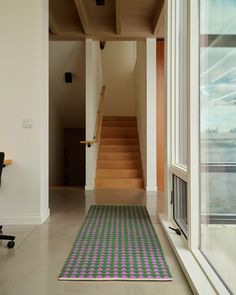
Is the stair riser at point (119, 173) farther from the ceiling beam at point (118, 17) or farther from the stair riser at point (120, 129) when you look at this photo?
the ceiling beam at point (118, 17)

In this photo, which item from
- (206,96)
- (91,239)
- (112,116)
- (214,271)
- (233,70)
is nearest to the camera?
(233,70)

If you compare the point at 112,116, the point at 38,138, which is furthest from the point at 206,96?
the point at 112,116

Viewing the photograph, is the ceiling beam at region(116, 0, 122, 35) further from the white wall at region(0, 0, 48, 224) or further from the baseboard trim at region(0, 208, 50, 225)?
the baseboard trim at region(0, 208, 50, 225)

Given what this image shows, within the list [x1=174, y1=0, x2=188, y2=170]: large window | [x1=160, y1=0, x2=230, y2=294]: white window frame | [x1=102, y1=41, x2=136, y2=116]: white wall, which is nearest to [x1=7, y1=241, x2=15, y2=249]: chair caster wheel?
[x1=160, y1=0, x2=230, y2=294]: white window frame

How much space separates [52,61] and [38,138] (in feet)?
10.7

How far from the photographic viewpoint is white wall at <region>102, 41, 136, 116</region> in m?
8.30

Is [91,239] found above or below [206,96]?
below

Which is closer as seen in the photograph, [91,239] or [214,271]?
[214,271]

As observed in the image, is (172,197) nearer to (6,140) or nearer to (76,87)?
(6,140)

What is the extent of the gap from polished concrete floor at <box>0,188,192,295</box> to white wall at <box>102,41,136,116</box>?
16.9 feet

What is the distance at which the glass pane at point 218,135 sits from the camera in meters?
1.78

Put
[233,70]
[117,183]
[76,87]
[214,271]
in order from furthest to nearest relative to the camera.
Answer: [76,87] → [117,183] → [214,271] → [233,70]

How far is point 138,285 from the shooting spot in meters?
1.83

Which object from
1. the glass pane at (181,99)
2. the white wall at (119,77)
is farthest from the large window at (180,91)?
the white wall at (119,77)
